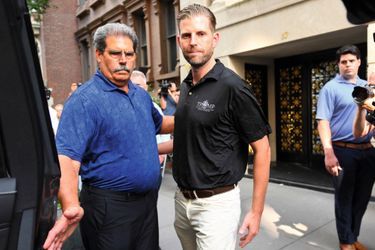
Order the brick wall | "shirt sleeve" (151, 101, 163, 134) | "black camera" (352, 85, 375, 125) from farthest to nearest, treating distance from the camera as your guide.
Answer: the brick wall → "black camera" (352, 85, 375, 125) → "shirt sleeve" (151, 101, 163, 134)

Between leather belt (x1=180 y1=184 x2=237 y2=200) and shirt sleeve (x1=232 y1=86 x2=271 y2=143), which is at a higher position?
shirt sleeve (x1=232 y1=86 x2=271 y2=143)

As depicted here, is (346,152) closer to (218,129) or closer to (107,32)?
(218,129)

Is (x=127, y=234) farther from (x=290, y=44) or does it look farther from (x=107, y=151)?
(x=290, y=44)

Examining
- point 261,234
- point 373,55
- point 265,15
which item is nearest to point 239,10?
point 265,15

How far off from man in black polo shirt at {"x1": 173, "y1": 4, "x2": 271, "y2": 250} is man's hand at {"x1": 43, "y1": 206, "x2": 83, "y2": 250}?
70 centimetres

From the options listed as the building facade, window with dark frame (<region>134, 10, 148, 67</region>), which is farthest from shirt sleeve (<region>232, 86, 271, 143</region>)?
window with dark frame (<region>134, 10, 148, 67</region>)

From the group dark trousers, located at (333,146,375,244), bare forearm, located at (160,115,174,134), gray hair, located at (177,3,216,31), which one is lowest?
dark trousers, located at (333,146,375,244)

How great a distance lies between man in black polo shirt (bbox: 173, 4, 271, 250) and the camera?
2047mm

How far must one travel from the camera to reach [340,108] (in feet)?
11.0

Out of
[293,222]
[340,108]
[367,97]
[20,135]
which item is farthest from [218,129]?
[293,222]

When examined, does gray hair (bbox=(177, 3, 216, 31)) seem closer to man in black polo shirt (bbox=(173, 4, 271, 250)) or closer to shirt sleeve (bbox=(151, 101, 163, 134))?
man in black polo shirt (bbox=(173, 4, 271, 250))

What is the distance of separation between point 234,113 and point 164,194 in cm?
404

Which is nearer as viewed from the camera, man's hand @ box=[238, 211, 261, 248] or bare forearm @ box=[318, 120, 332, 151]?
man's hand @ box=[238, 211, 261, 248]

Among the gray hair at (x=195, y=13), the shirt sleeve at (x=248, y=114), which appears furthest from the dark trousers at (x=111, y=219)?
the gray hair at (x=195, y=13)
